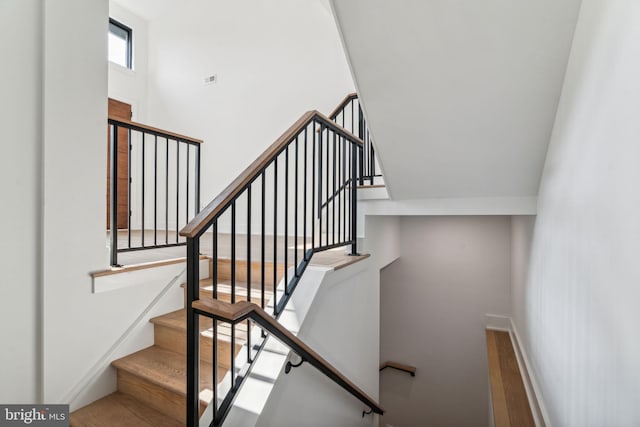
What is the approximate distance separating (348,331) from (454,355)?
2144 millimetres

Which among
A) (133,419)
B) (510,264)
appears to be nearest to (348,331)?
(133,419)

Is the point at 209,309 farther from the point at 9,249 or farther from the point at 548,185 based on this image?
the point at 548,185

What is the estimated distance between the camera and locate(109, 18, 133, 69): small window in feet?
16.6

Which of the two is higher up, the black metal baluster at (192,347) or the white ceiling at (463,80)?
the white ceiling at (463,80)

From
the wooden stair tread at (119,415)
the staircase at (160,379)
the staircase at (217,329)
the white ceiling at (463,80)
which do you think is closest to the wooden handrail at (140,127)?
the staircase at (217,329)

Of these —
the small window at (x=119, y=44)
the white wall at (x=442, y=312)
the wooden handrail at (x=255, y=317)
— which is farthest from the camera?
the small window at (x=119, y=44)

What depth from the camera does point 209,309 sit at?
1.13m

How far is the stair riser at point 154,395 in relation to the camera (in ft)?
5.62

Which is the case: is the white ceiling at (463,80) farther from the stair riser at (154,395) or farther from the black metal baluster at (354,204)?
the stair riser at (154,395)

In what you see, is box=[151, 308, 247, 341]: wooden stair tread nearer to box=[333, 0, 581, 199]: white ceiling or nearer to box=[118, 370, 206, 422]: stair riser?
box=[118, 370, 206, 422]: stair riser

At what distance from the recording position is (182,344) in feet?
6.94

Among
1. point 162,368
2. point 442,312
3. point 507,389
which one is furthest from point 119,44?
point 507,389

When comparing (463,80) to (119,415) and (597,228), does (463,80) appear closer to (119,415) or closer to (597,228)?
(597,228)

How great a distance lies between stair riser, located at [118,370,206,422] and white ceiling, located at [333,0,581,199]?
6.19 feet
